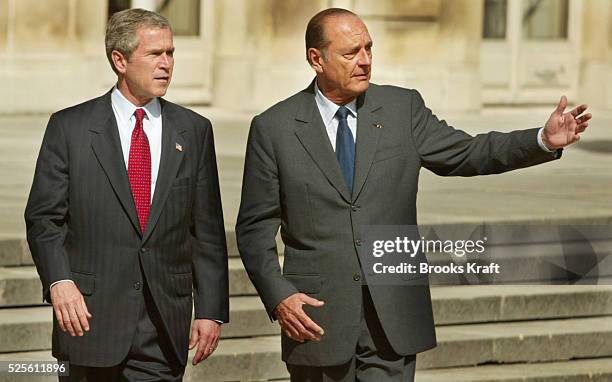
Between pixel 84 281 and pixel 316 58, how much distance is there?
3.27 ft

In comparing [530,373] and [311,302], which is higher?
[311,302]

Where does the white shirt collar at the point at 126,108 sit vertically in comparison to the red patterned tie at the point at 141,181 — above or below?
above

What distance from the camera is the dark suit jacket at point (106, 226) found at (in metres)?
5.08

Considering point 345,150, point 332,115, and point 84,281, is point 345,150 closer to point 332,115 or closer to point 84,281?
point 332,115

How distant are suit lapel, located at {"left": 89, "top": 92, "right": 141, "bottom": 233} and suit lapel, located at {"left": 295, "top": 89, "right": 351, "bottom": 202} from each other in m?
0.57

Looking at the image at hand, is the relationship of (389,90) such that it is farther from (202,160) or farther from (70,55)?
(70,55)

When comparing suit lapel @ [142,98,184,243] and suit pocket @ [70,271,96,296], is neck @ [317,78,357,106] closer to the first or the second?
suit lapel @ [142,98,184,243]

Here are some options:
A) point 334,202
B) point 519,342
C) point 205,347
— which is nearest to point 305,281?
point 334,202

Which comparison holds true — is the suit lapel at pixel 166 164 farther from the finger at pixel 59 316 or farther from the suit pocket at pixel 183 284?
the finger at pixel 59 316

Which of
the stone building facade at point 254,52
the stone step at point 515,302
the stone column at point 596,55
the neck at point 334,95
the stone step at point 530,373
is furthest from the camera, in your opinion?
the stone column at point 596,55

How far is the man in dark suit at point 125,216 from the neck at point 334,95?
45 centimetres

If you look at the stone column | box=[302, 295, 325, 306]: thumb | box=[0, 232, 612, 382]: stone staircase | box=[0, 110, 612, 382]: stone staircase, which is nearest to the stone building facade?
the stone column

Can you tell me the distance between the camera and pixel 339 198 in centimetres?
522

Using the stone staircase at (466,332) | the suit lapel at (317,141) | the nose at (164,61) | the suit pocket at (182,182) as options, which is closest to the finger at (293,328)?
the suit lapel at (317,141)
